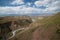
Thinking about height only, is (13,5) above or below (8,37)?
above

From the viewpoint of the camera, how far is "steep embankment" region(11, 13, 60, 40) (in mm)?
3316

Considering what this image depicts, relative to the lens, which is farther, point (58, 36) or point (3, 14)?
point (3, 14)

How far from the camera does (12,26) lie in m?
3.58

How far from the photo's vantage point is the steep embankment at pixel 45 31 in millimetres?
3316

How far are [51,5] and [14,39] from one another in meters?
1.20

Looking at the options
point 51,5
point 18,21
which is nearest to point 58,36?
point 51,5

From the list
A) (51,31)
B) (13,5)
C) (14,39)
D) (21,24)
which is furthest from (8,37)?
(51,31)

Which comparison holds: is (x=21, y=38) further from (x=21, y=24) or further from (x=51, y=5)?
(x=51, y=5)

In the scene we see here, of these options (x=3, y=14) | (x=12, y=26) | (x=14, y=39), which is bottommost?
(x=14, y=39)

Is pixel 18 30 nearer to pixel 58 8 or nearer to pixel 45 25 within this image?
pixel 45 25

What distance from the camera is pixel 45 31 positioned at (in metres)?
3.39

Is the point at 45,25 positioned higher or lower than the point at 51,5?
lower

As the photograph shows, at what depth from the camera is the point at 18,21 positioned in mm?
3598

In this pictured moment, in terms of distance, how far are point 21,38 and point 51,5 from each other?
1063 millimetres
